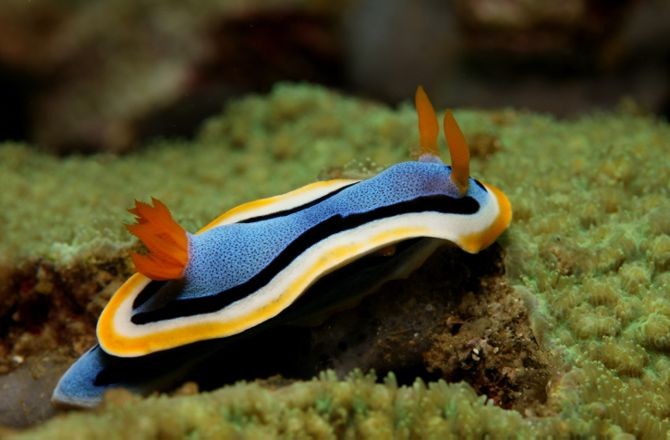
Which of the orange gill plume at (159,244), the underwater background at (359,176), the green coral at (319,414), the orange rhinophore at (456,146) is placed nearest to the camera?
the green coral at (319,414)

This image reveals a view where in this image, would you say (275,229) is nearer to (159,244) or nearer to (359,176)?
(159,244)

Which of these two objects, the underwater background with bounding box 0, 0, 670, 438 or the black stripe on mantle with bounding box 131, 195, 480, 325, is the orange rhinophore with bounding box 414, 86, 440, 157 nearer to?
the black stripe on mantle with bounding box 131, 195, 480, 325

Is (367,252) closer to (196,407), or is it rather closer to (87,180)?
(196,407)

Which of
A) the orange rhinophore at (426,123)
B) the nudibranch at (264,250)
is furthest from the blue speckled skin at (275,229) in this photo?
the orange rhinophore at (426,123)

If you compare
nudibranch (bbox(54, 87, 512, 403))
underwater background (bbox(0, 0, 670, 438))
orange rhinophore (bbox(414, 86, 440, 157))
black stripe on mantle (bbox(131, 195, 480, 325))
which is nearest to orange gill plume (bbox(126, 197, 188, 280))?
nudibranch (bbox(54, 87, 512, 403))

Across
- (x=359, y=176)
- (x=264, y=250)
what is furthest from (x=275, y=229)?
(x=359, y=176)

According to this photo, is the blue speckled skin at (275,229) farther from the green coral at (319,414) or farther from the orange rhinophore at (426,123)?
the green coral at (319,414)

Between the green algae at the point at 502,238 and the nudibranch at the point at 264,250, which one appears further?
the nudibranch at the point at 264,250
